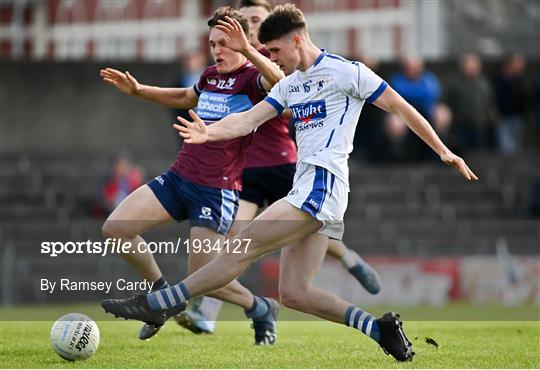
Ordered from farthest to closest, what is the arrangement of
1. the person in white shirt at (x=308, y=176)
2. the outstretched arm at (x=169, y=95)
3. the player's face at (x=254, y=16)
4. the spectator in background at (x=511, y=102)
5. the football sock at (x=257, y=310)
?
the spectator in background at (x=511, y=102) → the player's face at (x=254, y=16) → the outstretched arm at (x=169, y=95) → the football sock at (x=257, y=310) → the person in white shirt at (x=308, y=176)

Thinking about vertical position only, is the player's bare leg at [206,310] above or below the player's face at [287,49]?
below

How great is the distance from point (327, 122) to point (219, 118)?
1677 millimetres

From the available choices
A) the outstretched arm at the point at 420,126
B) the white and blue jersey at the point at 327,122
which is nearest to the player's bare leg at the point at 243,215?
the white and blue jersey at the point at 327,122

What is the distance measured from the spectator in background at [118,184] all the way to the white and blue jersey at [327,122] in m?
11.8

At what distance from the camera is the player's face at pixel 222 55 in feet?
36.7

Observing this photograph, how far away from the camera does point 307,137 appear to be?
9.97 metres

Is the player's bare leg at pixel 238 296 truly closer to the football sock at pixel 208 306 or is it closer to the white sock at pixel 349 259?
the football sock at pixel 208 306

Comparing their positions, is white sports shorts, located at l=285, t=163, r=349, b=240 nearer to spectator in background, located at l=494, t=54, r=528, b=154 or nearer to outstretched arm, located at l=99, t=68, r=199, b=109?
outstretched arm, located at l=99, t=68, r=199, b=109

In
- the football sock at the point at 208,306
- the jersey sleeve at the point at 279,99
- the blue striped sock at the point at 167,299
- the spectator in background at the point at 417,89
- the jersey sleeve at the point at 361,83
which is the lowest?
the spectator in background at the point at 417,89

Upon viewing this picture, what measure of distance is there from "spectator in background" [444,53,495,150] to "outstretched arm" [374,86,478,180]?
561 inches

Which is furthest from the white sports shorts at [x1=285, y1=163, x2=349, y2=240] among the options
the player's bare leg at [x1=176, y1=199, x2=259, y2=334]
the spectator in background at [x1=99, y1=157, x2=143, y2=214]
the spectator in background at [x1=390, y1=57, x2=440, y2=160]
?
the spectator in background at [x1=390, y1=57, x2=440, y2=160]

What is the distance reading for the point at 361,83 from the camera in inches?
388

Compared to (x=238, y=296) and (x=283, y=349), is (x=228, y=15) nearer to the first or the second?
(x=238, y=296)

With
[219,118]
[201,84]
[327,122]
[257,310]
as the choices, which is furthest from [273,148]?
[327,122]
